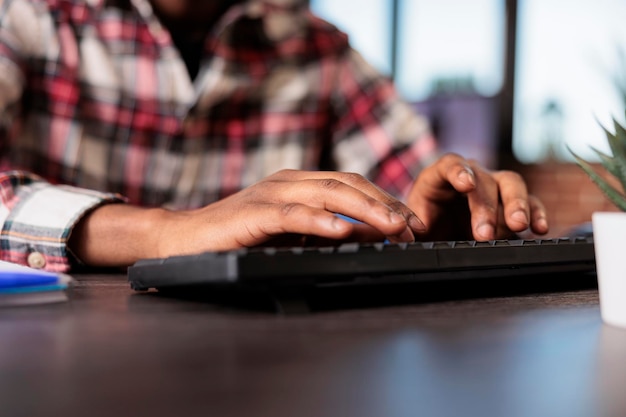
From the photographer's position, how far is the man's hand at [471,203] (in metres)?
0.69

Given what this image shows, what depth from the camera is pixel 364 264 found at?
1.37 ft

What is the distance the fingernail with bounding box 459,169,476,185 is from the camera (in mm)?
709

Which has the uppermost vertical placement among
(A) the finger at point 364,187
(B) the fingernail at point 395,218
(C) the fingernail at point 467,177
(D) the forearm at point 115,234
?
(C) the fingernail at point 467,177

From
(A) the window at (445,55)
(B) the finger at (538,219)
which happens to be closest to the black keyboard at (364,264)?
(B) the finger at (538,219)

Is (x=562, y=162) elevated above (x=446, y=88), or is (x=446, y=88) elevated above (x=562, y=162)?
(x=446, y=88)

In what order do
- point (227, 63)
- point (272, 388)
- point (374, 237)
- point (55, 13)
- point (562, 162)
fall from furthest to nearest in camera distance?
point (562, 162)
point (227, 63)
point (55, 13)
point (374, 237)
point (272, 388)

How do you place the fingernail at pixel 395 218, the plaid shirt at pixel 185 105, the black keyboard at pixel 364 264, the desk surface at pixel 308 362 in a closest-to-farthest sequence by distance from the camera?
the desk surface at pixel 308 362
the black keyboard at pixel 364 264
the fingernail at pixel 395 218
the plaid shirt at pixel 185 105

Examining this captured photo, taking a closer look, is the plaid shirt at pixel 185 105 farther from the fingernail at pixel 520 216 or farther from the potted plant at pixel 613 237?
the potted plant at pixel 613 237

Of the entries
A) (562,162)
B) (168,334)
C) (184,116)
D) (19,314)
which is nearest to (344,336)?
(168,334)

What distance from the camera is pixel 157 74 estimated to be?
52.6 inches

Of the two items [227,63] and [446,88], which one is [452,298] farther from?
[446,88]

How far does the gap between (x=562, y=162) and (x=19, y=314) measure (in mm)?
3209

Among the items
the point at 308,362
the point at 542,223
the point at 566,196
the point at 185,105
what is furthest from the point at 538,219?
the point at 566,196

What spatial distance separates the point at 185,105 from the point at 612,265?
1029mm
